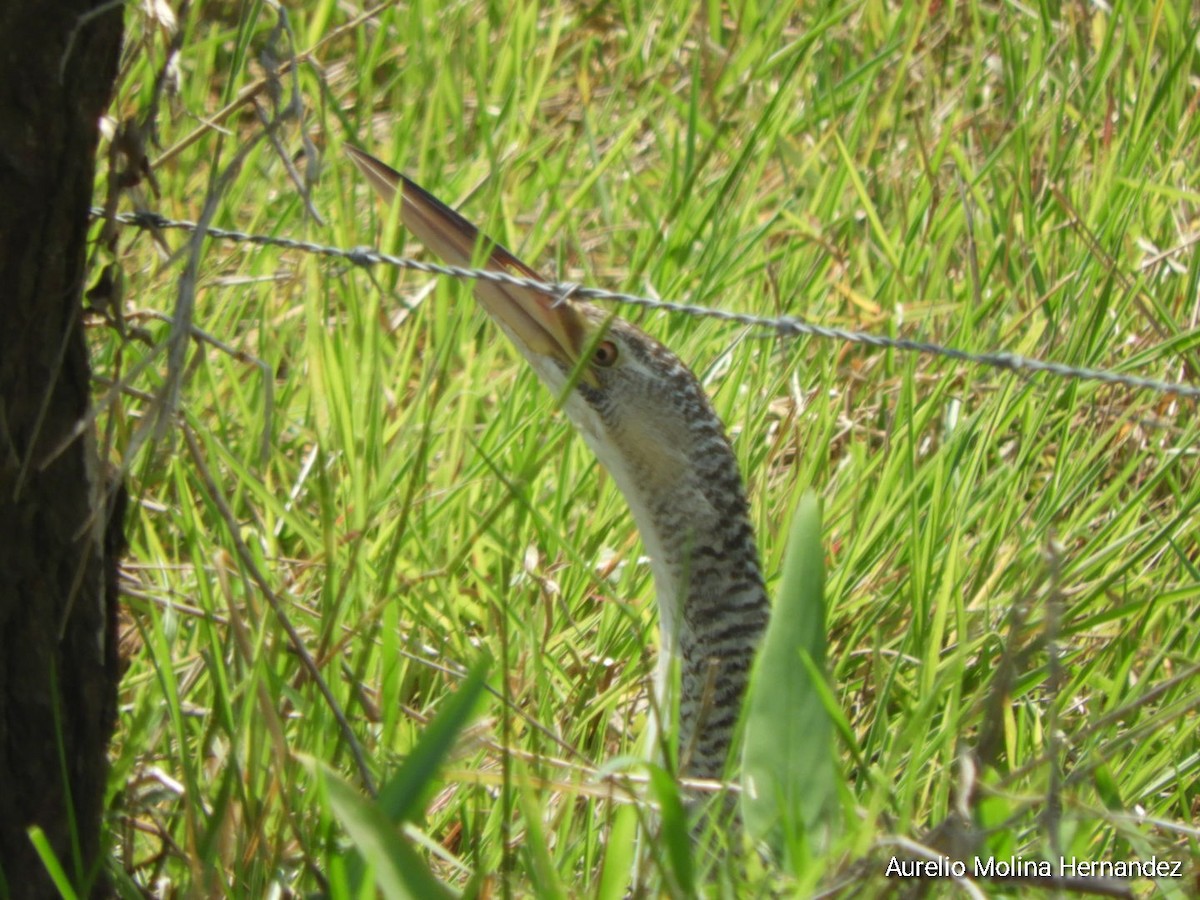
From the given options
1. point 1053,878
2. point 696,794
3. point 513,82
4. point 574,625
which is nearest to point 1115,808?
point 1053,878

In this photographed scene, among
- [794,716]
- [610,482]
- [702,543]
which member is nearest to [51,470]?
[794,716]

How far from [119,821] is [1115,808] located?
1.45m

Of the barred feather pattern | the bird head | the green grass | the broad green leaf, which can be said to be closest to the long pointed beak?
the bird head

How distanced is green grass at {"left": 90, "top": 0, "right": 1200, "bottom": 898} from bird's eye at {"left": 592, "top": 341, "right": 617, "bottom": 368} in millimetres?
274

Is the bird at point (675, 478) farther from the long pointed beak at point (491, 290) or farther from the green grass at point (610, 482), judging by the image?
the green grass at point (610, 482)

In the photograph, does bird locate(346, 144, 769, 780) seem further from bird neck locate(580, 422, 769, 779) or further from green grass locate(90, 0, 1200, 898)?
green grass locate(90, 0, 1200, 898)

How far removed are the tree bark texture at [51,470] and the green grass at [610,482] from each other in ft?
0.36

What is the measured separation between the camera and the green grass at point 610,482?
2145mm

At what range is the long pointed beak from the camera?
2.75 meters

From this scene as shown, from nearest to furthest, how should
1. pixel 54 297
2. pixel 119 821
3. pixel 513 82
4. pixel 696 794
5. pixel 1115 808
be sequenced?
pixel 54 297
pixel 1115 808
pixel 119 821
pixel 696 794
pixel 513 82

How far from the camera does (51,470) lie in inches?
78.0

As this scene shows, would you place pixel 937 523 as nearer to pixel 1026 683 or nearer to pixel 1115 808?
pixel 1026 683

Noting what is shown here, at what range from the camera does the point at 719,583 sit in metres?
2.69

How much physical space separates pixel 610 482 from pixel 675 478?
0.87 metres
